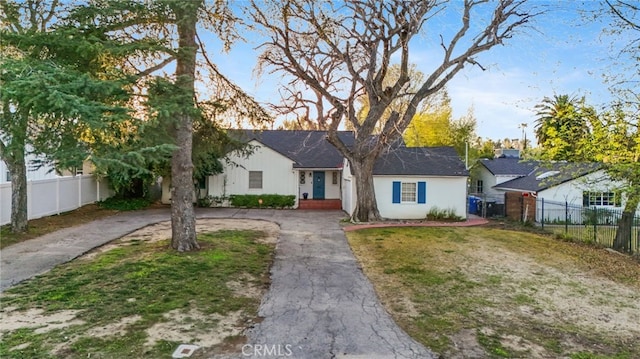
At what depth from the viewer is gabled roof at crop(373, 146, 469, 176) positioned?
18.2m

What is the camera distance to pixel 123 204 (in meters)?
19.3

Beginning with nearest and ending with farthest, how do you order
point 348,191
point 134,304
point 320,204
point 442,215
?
1. point 134,304
2. point 442,215
3. point 348,191
4. point 320,204

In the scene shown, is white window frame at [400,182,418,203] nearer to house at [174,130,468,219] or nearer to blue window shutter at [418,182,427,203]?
house at [174,130,468,219]

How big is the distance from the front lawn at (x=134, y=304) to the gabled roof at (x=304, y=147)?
1330 cm

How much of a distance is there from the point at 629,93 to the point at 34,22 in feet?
56.8

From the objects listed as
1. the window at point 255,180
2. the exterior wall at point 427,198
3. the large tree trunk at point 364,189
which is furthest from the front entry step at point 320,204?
the large tree trunk at point 364,189

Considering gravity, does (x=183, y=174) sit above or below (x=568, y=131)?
below

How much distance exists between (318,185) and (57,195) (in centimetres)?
1351

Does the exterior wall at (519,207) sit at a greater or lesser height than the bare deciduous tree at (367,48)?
lesser

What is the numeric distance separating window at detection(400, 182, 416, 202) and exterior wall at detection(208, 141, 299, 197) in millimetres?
6567

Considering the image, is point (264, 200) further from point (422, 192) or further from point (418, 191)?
point (422, 192)

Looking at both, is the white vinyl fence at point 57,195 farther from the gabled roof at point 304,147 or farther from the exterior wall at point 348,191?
the exterior wall at point 348,191

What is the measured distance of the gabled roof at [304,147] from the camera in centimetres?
2294

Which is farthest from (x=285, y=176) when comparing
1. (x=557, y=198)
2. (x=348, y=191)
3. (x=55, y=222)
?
(x=557, y=198)
